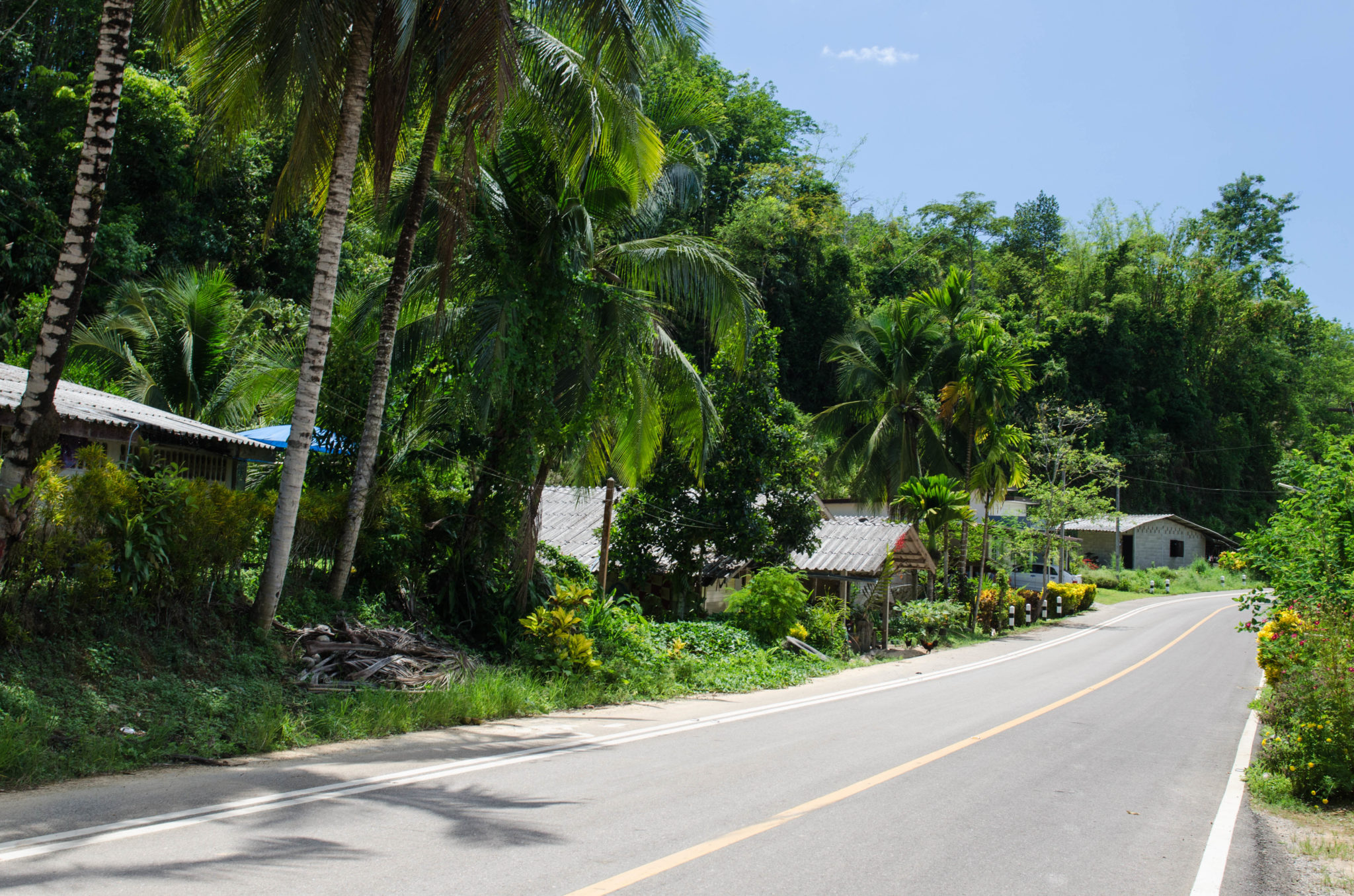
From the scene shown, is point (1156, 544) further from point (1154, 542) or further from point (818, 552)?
point (818, 552)

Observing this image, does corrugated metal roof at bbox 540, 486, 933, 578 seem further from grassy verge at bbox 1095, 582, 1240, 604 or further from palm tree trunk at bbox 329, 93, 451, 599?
grassy verge at bbox 1095, 582, 1240, 604

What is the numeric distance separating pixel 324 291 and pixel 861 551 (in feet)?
53.2

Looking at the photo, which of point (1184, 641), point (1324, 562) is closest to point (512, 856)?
point (1324, 562)

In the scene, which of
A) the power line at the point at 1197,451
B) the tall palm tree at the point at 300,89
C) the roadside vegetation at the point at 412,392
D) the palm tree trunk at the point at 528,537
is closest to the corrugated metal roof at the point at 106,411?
the roadside vegetation at the point at 412,392

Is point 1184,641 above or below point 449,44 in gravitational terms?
below

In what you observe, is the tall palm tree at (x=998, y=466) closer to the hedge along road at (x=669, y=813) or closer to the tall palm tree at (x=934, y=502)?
the tall palm tree at (x=934, y=502)

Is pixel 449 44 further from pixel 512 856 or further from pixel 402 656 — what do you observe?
pixel 512 856

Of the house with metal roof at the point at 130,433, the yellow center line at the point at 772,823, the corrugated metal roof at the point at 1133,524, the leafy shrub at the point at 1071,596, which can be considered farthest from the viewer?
the corrugated metal roof at the point at 1133,524

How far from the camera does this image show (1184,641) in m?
25.2

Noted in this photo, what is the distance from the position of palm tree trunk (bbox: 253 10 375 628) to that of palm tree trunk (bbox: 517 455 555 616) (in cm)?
468

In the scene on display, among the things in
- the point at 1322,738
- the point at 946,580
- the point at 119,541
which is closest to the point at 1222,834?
the point at 1322,738

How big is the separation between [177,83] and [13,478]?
20.0 meters

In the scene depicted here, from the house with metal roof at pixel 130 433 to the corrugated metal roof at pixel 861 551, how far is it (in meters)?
12.6

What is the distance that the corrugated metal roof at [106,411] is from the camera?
36.6ft
